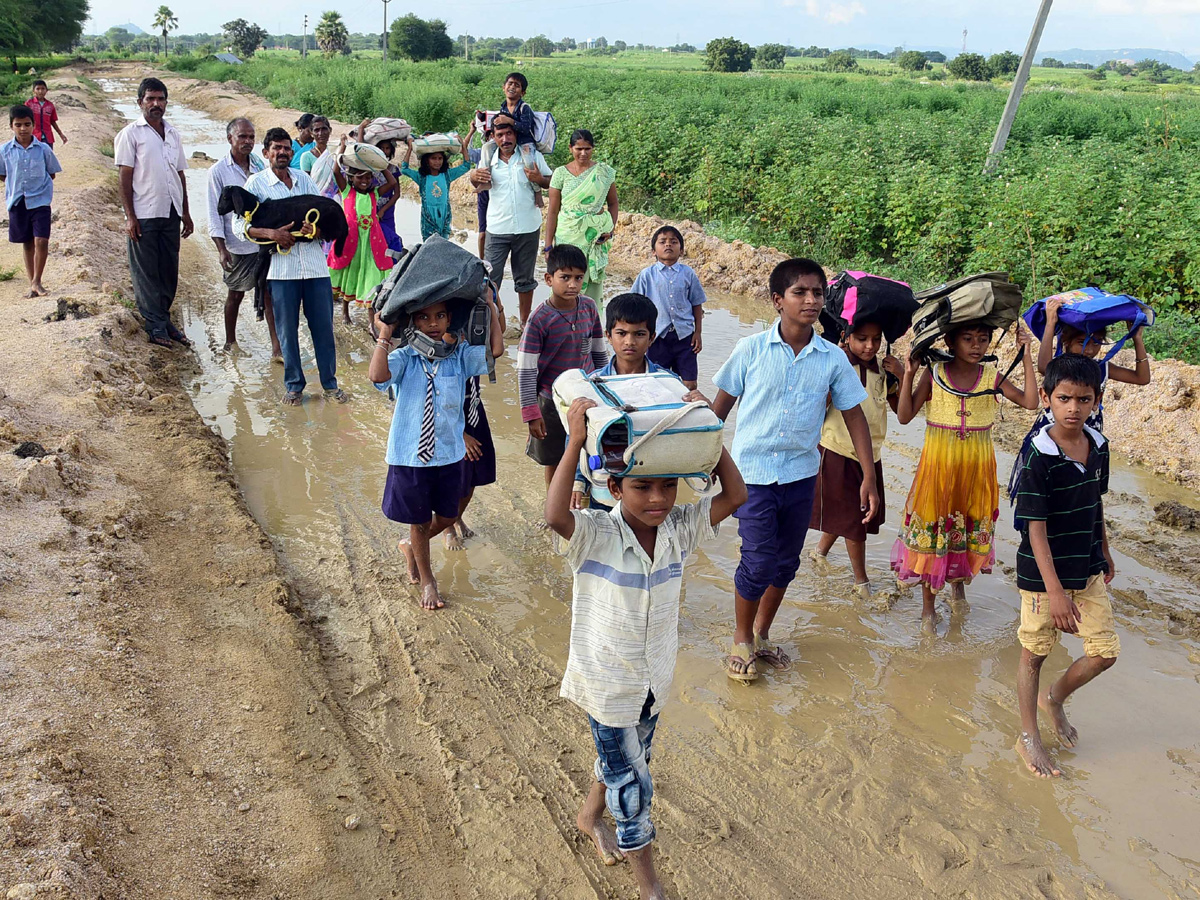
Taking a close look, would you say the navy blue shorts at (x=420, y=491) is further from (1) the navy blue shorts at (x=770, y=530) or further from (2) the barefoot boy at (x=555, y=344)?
(1) the navy blue shorts at (x=770, y=530)

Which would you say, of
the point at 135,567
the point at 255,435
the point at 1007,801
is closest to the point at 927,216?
the point at 255,435

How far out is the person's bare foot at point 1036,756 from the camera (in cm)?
370

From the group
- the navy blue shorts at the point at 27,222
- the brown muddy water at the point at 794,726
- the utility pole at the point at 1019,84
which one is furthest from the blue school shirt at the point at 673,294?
the utility pole at the point at 1019,84

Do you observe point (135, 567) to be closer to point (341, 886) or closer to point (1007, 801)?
point (341, 886)

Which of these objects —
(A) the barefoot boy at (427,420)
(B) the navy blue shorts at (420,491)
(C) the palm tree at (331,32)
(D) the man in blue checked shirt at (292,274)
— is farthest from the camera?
(C) the palm tree at (331,32)

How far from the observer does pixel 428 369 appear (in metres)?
4.45

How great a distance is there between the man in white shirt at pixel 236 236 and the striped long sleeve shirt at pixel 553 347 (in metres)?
3.66

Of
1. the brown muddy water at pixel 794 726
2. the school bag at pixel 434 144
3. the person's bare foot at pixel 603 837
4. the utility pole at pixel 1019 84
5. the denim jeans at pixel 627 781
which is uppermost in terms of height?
the utility pole at pixel 1019 84

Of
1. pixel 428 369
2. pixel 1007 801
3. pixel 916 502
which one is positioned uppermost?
pixel 428 369

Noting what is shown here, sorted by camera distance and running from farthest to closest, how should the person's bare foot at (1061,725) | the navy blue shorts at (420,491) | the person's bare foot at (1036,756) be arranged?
1. the navy blue shorts at (420,491)
2. the person's bare foot at (1061,725)
3. the person's bare foot at (1036,756)

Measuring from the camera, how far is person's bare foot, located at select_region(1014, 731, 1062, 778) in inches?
146

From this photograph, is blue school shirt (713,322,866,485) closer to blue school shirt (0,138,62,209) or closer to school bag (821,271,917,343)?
school bag (821,271,917,343)

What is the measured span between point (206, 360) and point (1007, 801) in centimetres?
755

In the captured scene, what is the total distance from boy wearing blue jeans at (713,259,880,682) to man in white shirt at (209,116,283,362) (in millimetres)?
4935
